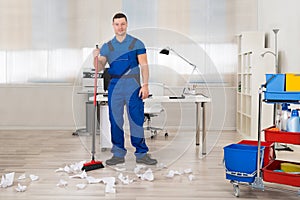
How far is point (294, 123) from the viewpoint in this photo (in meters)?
2.93

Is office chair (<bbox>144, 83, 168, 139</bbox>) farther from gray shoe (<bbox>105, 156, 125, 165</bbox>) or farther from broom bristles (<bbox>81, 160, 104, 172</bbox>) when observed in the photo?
broom bristles (<bbox>81, 160, 104, 172</bbox>)

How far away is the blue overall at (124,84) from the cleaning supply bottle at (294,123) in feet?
4.74

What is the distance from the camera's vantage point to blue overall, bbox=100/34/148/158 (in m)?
3.90

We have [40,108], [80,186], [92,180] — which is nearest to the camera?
[80,186]

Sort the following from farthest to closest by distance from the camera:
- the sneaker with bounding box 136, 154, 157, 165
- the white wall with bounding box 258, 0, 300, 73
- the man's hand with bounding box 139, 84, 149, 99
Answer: the white wall with bounding box 258, 0, 300, 73
the sneaker with bounding box 136, 154, 157, 165
the man's hand with bounding box 139, 84, 149, 99

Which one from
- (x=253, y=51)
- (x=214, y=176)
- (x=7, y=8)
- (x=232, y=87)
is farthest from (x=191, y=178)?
(x=7, y=8)

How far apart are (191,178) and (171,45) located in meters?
3.49

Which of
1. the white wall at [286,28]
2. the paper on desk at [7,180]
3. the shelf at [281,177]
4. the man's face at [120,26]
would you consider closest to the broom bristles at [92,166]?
the paper on desk at [7,180]

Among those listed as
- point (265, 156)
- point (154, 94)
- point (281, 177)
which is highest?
point (154, 94)

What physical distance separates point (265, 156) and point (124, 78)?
4.64ft

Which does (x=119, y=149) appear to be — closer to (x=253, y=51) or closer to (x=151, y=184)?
(x=151, y=184)

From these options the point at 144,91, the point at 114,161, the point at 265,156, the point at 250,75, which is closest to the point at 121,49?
the point at 144,91

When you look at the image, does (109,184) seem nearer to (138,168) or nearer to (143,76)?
(138,168)

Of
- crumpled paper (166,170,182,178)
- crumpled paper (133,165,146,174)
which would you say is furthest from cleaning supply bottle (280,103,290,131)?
crumpled paper (133,165,146,174)
